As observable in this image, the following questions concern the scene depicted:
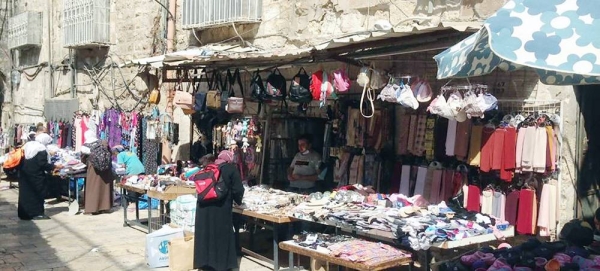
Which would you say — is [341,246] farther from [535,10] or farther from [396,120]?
[535,10]

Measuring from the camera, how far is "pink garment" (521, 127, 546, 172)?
6.29 m

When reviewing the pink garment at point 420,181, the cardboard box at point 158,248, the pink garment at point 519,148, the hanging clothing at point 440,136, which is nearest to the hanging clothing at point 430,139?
the hanging clothing at point 440,136

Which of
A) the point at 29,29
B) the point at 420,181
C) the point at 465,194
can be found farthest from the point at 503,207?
the point at 29,29

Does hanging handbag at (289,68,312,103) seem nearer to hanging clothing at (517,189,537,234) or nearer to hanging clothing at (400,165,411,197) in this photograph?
hanging clothing at (400,165,411,197)

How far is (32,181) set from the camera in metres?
11.0

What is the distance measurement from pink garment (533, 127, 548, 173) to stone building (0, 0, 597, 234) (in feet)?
0.93

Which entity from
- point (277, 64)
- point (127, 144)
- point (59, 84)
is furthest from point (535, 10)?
point (59, 84)

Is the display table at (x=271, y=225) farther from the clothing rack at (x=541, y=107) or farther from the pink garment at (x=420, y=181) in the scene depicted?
the clothing rack at (x=541, y=107)

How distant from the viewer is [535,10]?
142 inches

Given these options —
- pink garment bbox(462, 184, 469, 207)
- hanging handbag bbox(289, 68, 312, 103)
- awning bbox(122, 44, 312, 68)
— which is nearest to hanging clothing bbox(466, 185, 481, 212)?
pink garment bbox(462, 184, 469, 207)

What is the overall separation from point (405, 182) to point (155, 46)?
26.5 ft

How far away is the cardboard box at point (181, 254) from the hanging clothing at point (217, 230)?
20 cm

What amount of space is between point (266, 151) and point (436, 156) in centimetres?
343

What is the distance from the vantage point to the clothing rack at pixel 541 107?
20.9 ft
